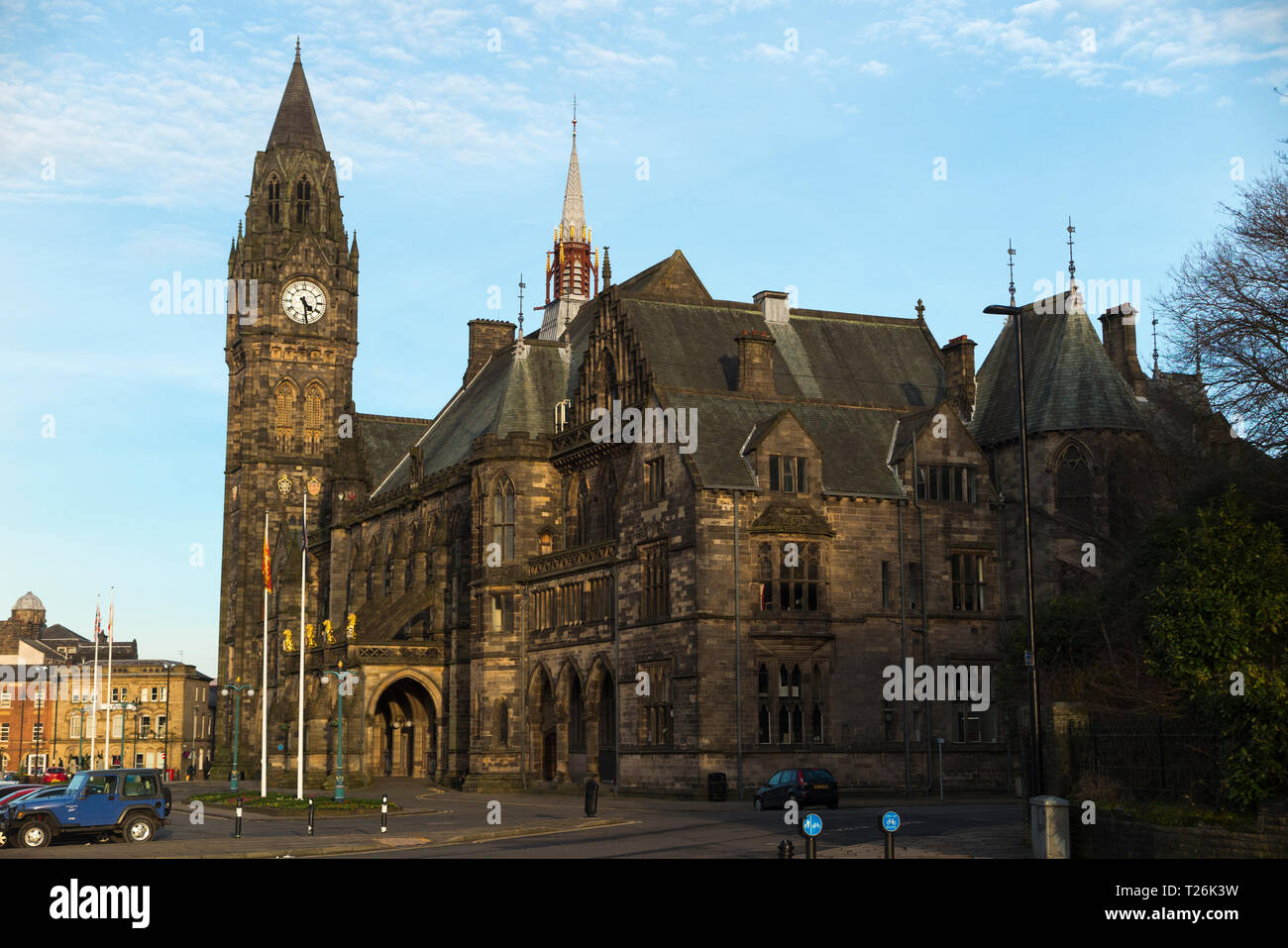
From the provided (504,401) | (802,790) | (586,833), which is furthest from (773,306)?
(586,833)

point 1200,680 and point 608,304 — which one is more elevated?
point 608,304

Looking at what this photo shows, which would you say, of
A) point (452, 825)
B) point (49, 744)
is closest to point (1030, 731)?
point (452, 825)

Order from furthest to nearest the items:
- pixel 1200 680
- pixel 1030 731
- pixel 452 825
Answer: pixel 452 825 < pixel 1030 731 < pixel 1200 680

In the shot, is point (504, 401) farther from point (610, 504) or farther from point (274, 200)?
point (274, 200)

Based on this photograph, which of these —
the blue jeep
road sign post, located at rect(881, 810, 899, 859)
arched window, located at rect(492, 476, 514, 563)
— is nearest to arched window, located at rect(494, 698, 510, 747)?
arched window, located at rect(492, 476, 514, 563)

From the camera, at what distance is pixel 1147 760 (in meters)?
28.3

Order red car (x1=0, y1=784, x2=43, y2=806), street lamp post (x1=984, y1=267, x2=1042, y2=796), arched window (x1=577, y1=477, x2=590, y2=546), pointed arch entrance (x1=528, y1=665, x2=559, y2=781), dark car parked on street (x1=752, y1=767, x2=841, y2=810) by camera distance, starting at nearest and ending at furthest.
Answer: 1. street lamp post (x1=984, y1=267, x2=1042, y2=796)
2. red car (x1=0, y1=784, x2=43, y2=806)
3. dark car parked on street (x1=752, y1=767, x2=841, y2=810)
4. arched window (x1=577, y1=477, x2=590, y2=546)
5. pointed arch entrance (x1=528, y1=665, x2=559, y2=781)

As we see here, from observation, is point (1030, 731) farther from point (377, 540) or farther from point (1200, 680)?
point (377, 540)

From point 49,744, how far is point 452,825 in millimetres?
118304

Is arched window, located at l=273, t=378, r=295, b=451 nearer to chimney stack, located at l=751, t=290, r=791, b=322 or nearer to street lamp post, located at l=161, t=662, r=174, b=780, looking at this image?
chimney stack, located at l=751, t=290, r=791, b=322

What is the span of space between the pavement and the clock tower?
47983 mm

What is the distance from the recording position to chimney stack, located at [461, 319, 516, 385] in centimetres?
9269

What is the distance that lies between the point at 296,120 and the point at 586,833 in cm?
7702
